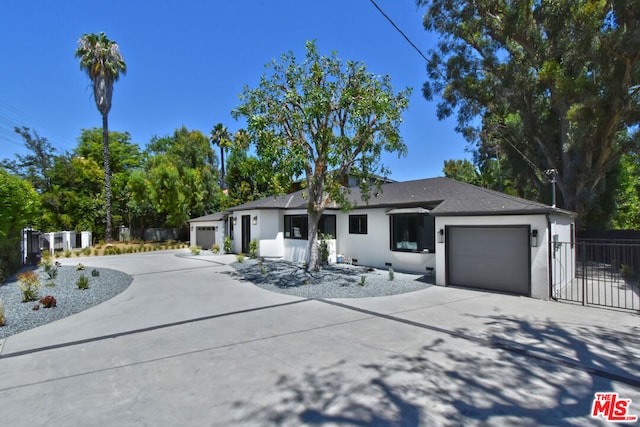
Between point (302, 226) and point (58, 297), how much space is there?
1102 centimetres

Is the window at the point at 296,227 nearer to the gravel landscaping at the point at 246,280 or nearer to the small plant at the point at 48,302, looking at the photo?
the gravel landscaping at the point at 246,280

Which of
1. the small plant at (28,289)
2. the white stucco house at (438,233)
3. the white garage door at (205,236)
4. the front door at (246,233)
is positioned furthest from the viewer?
the white garage door at (205,236)

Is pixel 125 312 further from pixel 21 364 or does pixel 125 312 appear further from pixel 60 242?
pixel 60 242

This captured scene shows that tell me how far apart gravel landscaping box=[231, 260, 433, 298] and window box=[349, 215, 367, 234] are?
5.69ft

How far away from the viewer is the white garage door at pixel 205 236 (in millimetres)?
25806

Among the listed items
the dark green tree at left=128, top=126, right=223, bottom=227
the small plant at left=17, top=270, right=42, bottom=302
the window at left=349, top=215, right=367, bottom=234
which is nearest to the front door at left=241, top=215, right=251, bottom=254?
the window at left=349, top=215, right=367, bottom=234

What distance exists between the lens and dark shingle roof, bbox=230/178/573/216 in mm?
9742

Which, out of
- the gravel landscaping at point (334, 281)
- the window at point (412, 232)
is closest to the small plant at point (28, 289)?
the gravel landscaping at point (334, 281)

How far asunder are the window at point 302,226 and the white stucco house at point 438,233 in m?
0.05

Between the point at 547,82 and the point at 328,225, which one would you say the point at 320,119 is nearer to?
the point at 328,225

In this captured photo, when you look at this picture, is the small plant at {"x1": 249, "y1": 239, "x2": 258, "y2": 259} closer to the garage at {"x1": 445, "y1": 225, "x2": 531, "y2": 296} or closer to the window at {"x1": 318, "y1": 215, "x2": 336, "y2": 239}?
the window at {"x1": 318, "y1": 215, "x2": 336, "y2": 239}

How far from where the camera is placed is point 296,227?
18484mm

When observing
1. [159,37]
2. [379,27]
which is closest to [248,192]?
[159,37]

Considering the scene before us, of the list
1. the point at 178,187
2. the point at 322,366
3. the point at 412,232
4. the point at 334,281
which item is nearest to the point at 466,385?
the point at 322,366
